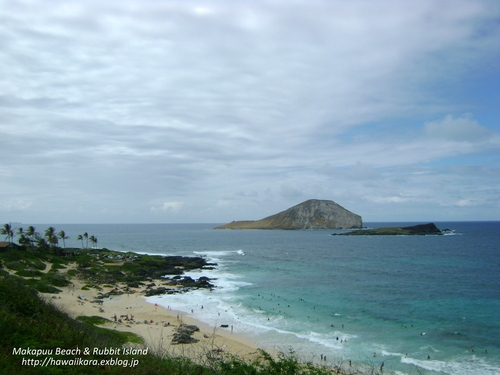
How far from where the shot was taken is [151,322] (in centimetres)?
3108

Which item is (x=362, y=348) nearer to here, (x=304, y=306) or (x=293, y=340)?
(x=293, y=340)

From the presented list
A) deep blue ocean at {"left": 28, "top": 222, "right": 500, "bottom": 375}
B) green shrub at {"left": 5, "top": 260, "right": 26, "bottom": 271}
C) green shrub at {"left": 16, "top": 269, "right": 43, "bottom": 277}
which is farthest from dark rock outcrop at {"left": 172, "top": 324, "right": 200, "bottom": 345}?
green shrub at {"left": 5, "top": 260, "right": 26, "bottom": 271}

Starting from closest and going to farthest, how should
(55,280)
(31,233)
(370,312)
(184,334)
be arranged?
(184,334)
(370,312)
(55,280)
(31,233)

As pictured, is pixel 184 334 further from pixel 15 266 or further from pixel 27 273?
pixel 15 266

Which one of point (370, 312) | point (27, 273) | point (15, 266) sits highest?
point (15, 266)

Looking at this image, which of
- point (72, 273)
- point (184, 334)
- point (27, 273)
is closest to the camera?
point (184, 334)

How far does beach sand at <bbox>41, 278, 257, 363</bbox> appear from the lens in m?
24.4

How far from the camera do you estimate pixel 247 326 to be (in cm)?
3142

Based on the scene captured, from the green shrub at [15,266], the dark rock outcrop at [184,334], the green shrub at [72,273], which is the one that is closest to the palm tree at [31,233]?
the green shrub at [72,273]

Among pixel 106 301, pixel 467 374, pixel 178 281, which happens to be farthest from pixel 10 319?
pixel 178 281

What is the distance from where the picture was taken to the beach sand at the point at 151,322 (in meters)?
24.4

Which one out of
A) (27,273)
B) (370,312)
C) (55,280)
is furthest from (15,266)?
(370,312)

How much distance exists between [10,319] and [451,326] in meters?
34.2

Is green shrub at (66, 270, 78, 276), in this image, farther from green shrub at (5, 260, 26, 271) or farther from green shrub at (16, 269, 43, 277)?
green shrub at (5, 260, 26, 271)
